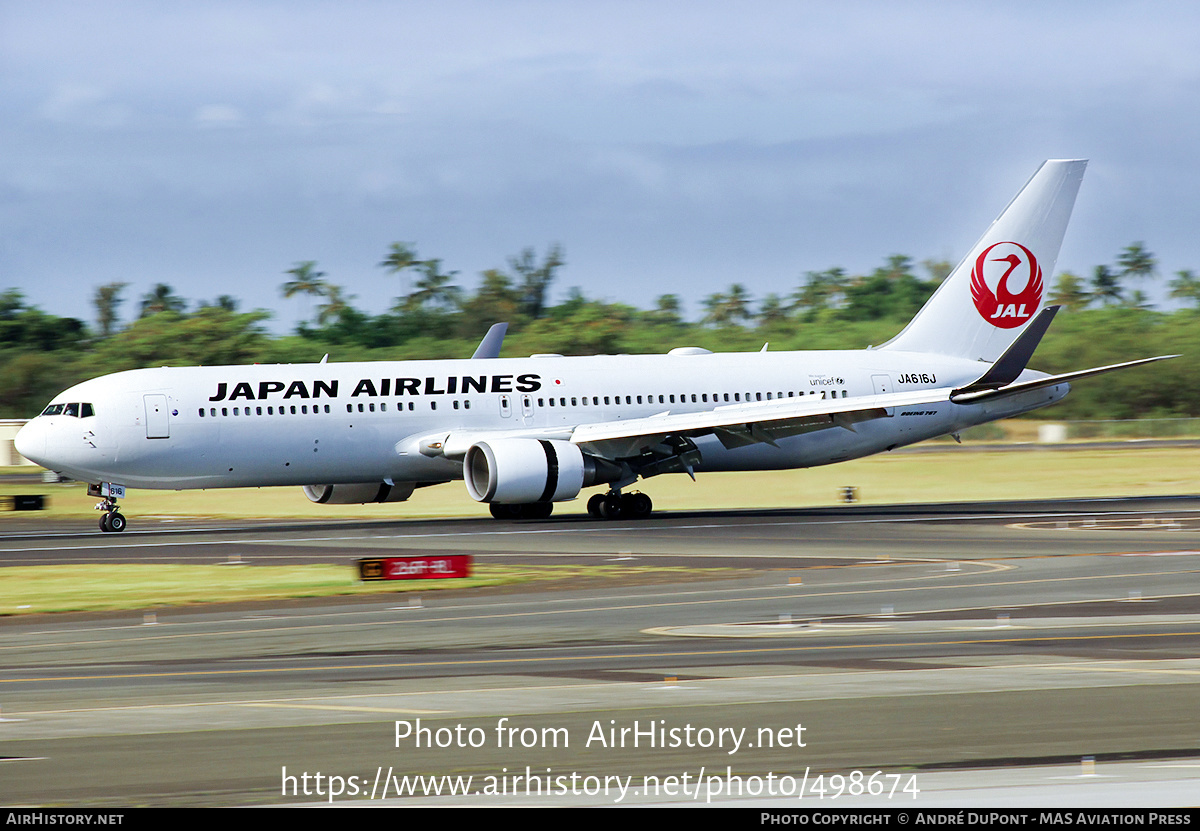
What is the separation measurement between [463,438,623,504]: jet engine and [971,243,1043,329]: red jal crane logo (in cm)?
1476

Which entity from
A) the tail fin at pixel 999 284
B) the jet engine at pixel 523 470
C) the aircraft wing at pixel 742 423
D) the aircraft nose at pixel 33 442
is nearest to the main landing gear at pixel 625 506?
the aircraft wing at pixel 742 423

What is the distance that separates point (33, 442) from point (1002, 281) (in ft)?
91.9

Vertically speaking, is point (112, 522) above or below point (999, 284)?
below

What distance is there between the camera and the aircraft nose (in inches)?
1590

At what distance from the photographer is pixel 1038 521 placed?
3988cm

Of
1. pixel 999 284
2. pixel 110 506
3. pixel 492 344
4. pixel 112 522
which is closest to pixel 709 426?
pixel 492 344

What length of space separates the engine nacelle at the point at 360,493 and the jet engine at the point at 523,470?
3.64 meters

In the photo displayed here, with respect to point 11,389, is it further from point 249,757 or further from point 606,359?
point 249,757

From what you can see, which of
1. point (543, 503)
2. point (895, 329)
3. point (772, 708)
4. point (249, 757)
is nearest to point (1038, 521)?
point (543, 503)

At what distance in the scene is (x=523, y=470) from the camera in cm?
4006

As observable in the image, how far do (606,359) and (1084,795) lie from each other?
36.0 metres

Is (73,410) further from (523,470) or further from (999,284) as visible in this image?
(999,284)

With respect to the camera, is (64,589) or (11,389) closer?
(64,589)

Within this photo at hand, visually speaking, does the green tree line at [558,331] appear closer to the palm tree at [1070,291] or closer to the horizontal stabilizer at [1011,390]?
the palm tree at [1070,291]
